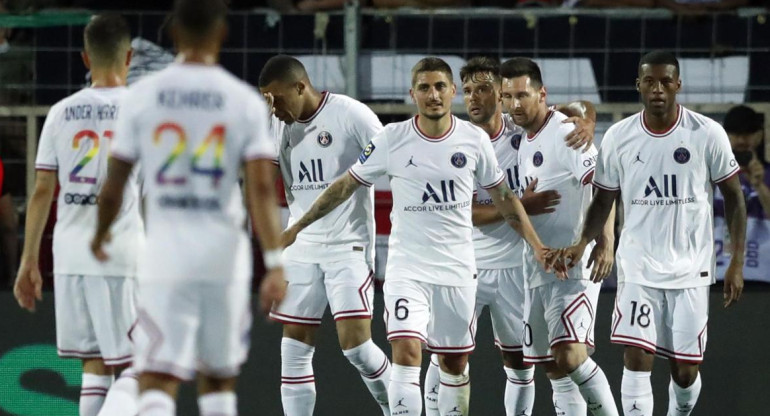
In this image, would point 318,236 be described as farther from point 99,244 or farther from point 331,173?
point 99,244

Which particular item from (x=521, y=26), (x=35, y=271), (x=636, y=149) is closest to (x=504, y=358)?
(x=636, y=149)

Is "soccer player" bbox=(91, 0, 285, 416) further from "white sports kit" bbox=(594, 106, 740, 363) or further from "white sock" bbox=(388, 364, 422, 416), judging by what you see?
"white sports kit" bbox=(594, 106, 740, 363)

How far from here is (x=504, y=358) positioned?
28.2 ft

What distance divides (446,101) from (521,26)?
1.64m

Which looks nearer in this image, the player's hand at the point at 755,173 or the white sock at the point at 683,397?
the white sock at the point at 683,397

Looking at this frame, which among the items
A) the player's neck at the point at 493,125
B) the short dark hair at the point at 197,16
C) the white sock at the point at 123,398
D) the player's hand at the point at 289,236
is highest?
the short dark hair at the point at 197,16

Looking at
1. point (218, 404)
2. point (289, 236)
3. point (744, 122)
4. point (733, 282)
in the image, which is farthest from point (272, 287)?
point (744, 122)

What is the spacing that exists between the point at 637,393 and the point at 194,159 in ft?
11.7

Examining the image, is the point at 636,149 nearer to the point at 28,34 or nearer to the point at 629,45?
the point at 629,45

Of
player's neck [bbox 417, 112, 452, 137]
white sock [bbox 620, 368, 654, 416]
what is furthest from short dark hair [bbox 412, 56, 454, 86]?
white sock [bbox 620, 368, 654, 416]

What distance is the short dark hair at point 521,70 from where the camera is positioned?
823cm

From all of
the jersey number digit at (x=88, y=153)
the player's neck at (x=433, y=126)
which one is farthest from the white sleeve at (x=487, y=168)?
the jersey number digit at (x=88, y=153)

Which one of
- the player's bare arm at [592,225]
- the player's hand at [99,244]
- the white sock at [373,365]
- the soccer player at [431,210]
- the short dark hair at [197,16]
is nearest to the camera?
the short dark hair at [197,16]

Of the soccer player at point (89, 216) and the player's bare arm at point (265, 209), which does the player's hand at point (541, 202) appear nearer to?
the soccer player at point (89, 216)
